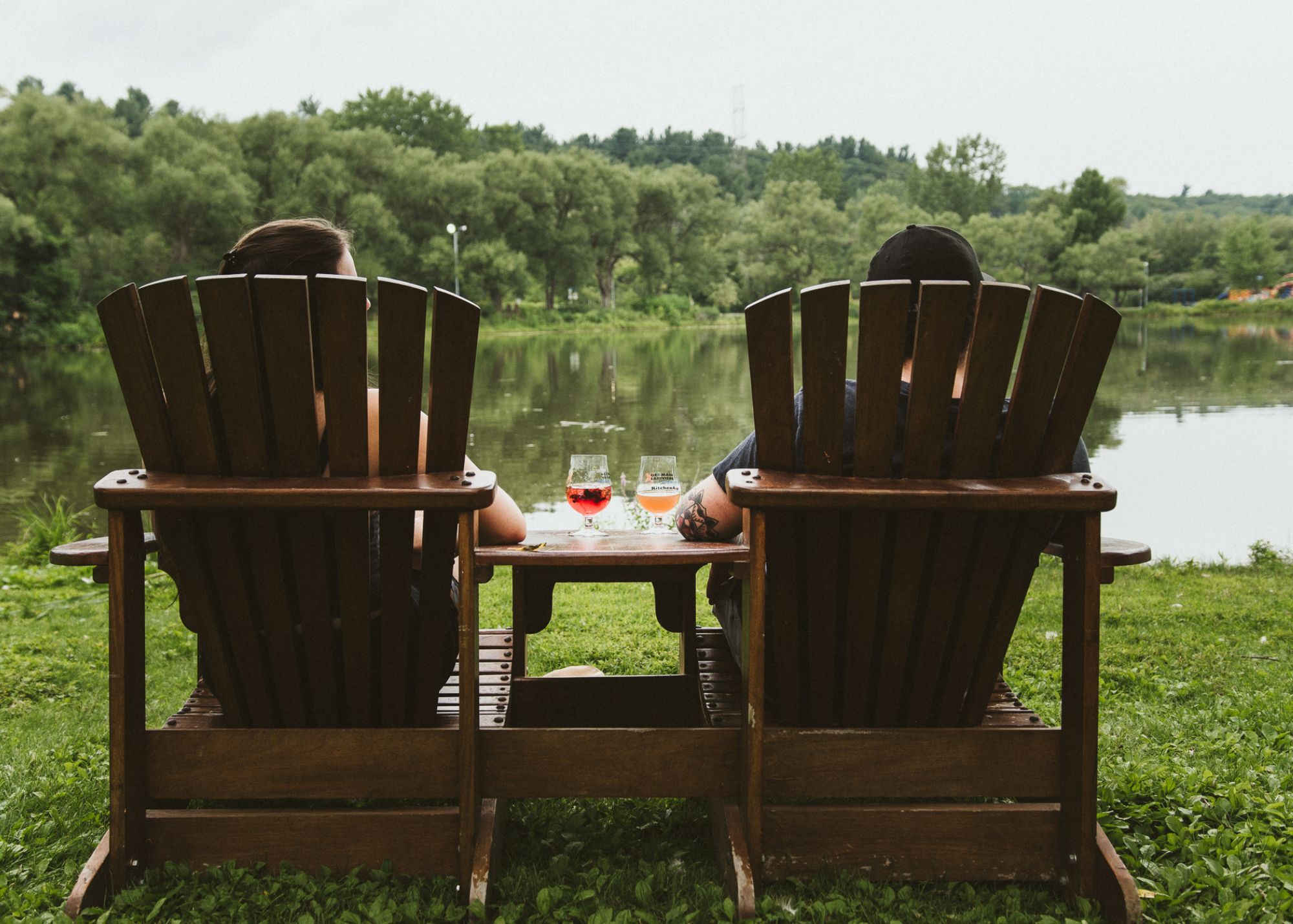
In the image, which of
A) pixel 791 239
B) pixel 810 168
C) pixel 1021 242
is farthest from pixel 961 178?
pixel 791 239

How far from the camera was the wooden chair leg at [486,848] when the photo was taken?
2162 millimetres

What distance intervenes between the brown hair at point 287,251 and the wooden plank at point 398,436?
54 centimetres

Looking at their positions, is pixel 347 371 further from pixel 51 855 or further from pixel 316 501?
pixel 51 855

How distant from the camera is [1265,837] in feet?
7.87

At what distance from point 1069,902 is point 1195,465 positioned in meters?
10.1

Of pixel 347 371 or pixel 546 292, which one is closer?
pixel 347 371

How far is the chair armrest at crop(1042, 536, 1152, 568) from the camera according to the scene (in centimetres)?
226

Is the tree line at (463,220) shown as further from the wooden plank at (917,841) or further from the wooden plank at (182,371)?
the wooden plank at (917,841)

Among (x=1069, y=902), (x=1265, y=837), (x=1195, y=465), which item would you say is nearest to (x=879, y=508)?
(x=1069, y=902)

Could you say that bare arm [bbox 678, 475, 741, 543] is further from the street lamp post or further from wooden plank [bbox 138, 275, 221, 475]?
the street lamp post

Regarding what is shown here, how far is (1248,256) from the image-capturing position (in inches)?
2945

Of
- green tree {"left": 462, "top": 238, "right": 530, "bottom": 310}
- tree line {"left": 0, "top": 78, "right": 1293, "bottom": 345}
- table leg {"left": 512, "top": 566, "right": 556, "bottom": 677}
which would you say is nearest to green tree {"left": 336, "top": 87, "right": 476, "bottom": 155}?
tree line {"left": 0, "top": 78, "right": 1293, "bottom": 345}

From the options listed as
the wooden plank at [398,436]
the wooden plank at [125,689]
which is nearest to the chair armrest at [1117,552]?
the wooden plank at [398,436]

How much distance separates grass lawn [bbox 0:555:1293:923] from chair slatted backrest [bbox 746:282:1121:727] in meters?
0.53
